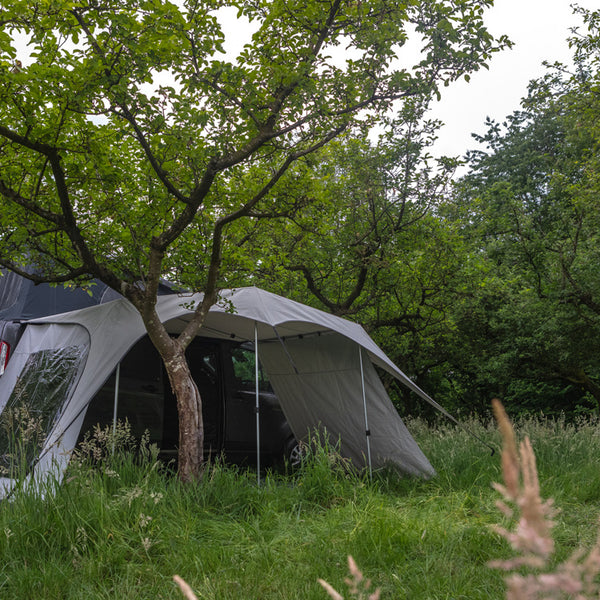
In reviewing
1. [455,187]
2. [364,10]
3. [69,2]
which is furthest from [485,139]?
[69,2]

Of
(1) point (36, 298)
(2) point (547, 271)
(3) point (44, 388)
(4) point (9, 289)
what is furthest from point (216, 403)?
(2) point (547, 271)

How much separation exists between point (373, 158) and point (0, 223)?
17.0 feet

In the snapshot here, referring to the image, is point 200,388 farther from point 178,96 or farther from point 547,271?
point 547,271

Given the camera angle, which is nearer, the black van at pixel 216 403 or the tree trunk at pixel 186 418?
the tree trunk at pixel 186 418

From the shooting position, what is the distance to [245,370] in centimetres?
723

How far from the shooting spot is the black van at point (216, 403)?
6336mm

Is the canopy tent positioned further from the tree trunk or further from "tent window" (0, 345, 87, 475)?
the tree trunk

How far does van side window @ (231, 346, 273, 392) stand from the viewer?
7207 mm

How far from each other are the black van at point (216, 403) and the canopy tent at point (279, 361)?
28 centimetres

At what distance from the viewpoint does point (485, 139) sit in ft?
73.9

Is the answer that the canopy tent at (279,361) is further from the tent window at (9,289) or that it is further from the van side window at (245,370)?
the tent window at (9,289)

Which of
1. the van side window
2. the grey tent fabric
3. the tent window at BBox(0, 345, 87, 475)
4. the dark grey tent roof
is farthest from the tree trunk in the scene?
the dark grey tent roof

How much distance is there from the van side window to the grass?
229 centimetres

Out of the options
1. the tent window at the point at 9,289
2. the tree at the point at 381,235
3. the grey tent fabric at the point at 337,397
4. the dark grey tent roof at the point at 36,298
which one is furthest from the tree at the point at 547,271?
the tent window at the point at 9,289
